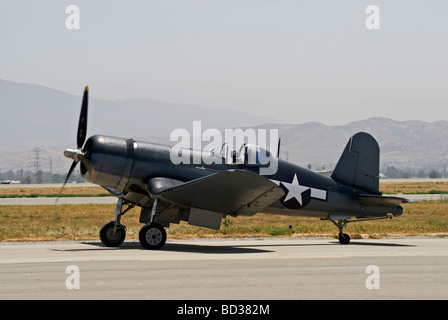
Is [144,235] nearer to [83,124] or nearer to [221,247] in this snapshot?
[221,247]

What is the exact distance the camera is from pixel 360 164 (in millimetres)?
19031

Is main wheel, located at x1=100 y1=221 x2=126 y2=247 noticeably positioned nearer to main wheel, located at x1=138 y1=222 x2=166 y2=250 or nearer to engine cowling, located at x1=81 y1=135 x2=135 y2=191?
engine cowling, located at x1=81 y1=135 x2=135 y2=191

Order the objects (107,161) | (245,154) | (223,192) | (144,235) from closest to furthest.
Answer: (223,192) → (144,235) → (107,161) → (245,154)

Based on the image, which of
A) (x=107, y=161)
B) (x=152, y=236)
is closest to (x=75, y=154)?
(x=107, y=161)

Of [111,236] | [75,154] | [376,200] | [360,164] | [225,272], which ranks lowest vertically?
[225,272]

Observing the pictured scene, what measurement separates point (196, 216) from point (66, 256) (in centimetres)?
355

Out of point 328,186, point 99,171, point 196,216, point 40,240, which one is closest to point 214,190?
point 196,216

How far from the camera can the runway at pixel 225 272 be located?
365 inches

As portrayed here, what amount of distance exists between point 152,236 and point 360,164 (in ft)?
22.2

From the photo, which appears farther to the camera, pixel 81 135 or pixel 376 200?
pixel 376 200

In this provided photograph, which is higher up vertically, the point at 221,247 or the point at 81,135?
the point at 81,135

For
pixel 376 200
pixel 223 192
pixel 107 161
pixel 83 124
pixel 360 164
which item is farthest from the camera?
pixel 360 164

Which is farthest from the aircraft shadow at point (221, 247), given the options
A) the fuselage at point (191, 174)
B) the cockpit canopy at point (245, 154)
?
the cockpit canopy at point (245, 154)
